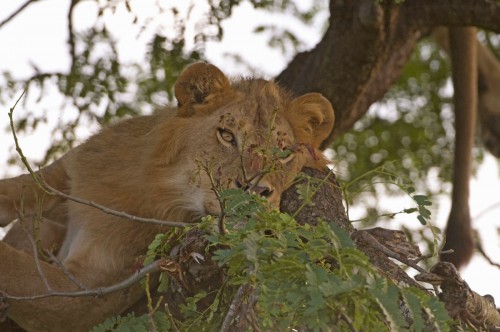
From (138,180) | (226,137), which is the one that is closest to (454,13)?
(226,137)

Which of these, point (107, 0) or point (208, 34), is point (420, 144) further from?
point (107, 0)

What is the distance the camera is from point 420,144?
738 cm

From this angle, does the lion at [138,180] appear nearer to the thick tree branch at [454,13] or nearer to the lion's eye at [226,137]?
the lion's eye at [226,137]

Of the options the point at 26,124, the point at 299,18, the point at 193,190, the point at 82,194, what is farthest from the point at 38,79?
the point at 299,18

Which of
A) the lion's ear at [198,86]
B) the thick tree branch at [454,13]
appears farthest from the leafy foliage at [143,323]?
the thick tree branch at [454,13]

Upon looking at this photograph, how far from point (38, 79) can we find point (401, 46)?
2026mm

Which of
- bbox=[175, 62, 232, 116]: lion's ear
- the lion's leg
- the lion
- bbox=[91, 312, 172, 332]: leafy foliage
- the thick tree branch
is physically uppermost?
the thick tree branch

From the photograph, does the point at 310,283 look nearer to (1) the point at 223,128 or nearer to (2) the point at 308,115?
(1) the point at 223,128

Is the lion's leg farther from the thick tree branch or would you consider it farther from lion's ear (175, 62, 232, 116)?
the thick tree branch

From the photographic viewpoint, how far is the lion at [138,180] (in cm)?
436

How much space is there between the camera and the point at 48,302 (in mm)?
4406

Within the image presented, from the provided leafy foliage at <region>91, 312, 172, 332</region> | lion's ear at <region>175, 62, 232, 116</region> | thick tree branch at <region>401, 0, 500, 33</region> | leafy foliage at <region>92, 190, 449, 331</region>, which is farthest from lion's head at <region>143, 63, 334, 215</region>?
leafy foliage at <region>92, 190, 449, 331</region>

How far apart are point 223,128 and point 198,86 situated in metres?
0.35

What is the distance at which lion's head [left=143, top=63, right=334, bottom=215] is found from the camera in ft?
14.2
